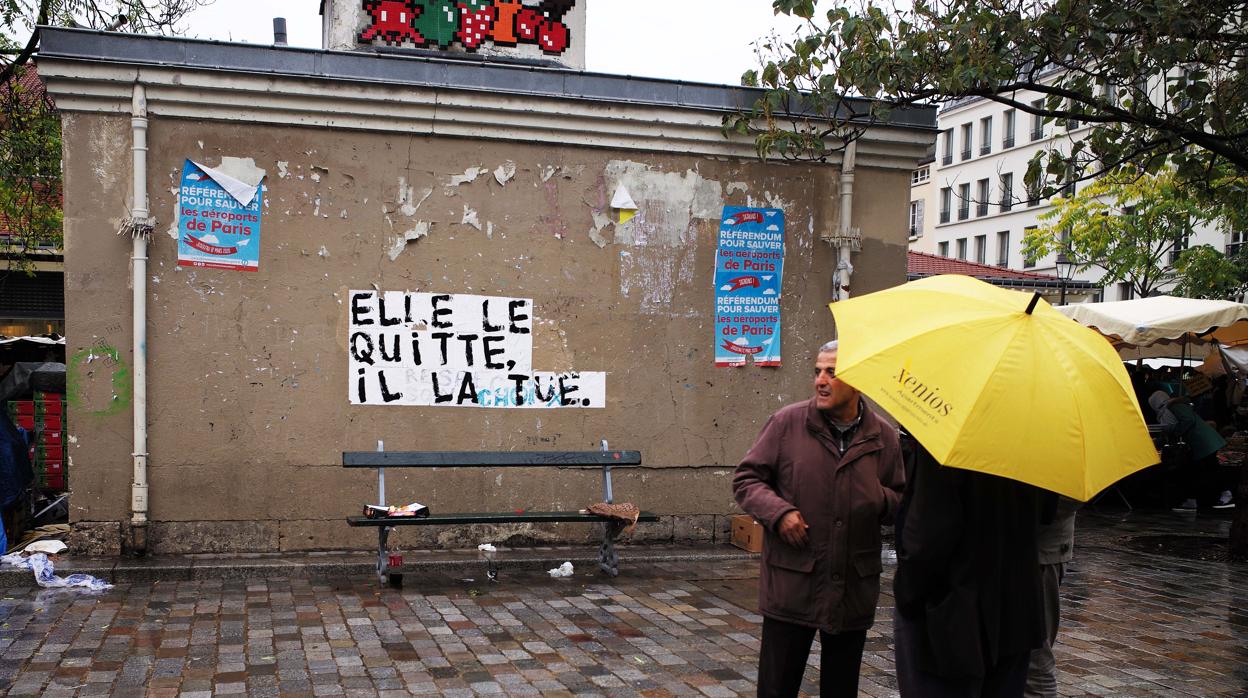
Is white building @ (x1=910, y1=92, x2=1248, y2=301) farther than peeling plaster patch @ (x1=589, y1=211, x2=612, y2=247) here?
Yes

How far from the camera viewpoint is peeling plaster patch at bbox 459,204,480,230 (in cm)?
908

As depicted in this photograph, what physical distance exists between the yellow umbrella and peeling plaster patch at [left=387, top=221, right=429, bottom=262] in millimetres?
5788

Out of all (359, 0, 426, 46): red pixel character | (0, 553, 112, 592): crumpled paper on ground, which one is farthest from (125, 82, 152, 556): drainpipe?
(359, 0, 426, 46): red pixel character

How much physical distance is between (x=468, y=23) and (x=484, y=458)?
4017 mm

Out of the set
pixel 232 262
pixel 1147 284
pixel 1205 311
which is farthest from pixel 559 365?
pixel 1147 284

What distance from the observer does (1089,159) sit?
10539mm

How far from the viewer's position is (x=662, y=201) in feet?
31.6

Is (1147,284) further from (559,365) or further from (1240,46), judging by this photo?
(559,365)

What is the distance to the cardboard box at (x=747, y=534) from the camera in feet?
31.1

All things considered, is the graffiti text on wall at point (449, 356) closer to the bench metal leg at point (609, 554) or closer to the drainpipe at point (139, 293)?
the bench metal leg at point (609, 554)

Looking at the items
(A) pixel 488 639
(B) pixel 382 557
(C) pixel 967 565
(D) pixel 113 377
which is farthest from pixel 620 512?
(C) pixel 967 565

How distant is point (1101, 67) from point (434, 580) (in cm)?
744

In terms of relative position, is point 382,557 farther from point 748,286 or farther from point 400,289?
point 748,286

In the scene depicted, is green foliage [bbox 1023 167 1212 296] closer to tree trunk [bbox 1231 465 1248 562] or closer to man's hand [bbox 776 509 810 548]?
tree trunk [bbox 1231 465 1248 562]
